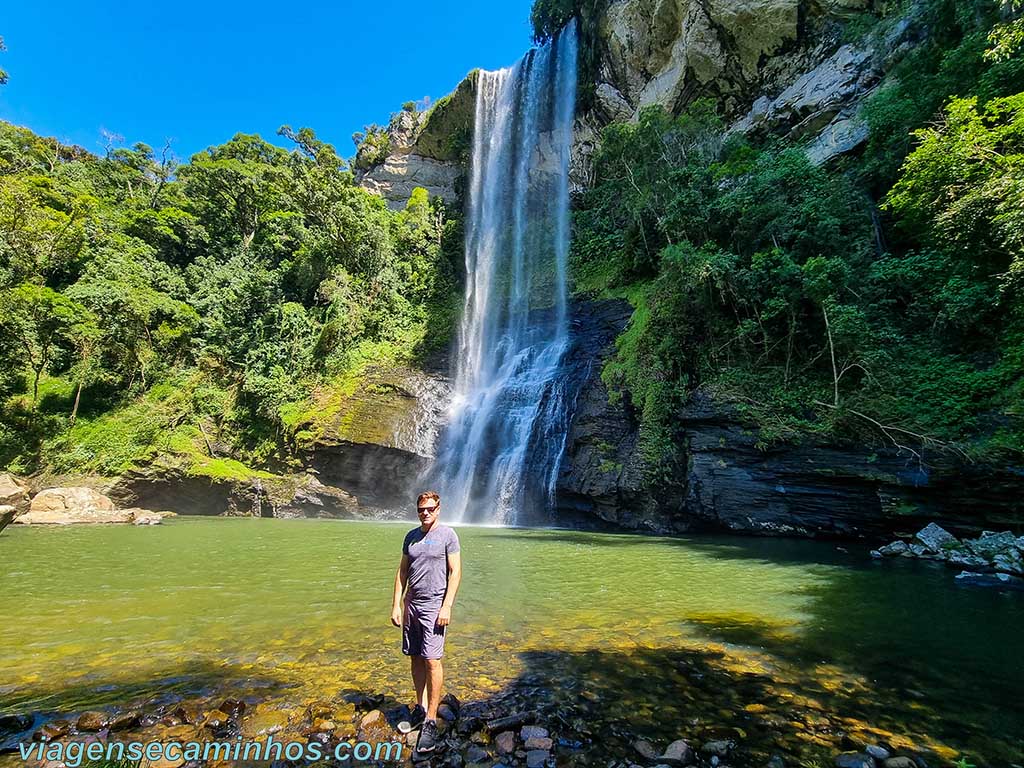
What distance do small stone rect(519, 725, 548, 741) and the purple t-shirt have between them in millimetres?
902

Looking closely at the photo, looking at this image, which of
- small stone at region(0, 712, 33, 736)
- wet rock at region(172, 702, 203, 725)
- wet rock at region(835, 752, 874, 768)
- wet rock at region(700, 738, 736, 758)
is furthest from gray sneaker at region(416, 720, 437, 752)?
small stone at region(0, 712, 33, 736)

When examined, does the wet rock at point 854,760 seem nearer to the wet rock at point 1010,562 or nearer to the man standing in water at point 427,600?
the man standing in water at point 427,600

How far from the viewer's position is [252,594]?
636 centimetres

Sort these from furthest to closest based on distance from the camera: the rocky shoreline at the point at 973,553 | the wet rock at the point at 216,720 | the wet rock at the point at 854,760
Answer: the rocky shoreline at the point at 973,553 → the wet rock at the point at 216,720 → the wet rock at the point at 854,760

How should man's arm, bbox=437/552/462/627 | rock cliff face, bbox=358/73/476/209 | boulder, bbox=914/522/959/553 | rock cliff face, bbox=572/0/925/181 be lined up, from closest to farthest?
man's arm, bbox=437/552/462/627, boulder, bbox=914/522/959/553, rock cliff face, bbox=572/0/925/181, rock cliff face, bbox=358/73/476/209

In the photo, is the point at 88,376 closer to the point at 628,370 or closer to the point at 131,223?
the point at 131,223

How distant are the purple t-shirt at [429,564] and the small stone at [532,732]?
2.96 feet

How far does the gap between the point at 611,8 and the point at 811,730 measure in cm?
3043

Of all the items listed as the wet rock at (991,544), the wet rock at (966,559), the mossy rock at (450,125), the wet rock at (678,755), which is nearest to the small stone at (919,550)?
the wet rock at (966,559)

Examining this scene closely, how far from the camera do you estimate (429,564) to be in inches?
126

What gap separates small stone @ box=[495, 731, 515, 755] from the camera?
278cm

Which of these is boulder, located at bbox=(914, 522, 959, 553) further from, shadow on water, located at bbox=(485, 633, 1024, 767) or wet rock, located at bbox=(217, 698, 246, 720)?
wet rock, located at bbox=(217, 698, 246, 720)

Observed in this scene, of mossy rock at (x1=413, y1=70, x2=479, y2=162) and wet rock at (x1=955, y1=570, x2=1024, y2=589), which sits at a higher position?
mossy rock at (x1=413, y1=70, x2=479, y2=162)

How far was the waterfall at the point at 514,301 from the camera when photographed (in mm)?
16625
